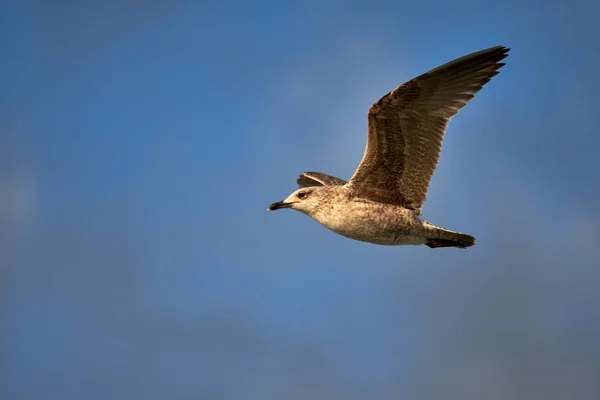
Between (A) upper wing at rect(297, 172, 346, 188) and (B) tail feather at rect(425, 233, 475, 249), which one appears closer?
(B) tail feather at rect(425, 233, 475, 249)

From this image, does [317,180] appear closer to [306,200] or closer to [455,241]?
[306,200]

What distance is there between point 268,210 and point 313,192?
1734 millimetres

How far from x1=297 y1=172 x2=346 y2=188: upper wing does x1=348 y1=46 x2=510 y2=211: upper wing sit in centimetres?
337

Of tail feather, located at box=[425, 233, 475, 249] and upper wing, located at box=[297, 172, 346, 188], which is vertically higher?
upper wing, located at box=[297, 172, 346, 188]

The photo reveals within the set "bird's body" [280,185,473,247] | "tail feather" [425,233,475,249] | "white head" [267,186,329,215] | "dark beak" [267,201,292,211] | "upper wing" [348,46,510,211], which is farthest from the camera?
"dark beak" [267,201,292,211]

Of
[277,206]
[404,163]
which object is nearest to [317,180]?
[277,206]

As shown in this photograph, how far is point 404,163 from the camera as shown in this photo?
1056 inches

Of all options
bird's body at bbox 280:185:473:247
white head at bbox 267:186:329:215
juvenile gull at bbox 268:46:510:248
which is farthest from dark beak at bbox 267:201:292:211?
bird's body at bbox 280:185:473:247

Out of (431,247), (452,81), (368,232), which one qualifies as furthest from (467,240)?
(452,81)

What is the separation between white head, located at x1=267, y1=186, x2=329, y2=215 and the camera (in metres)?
27.7

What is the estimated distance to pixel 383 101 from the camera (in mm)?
25734

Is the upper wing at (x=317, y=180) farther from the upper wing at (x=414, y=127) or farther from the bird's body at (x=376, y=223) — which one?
the upper wing at (x=414, y=127)

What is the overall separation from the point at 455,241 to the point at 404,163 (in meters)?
2.89

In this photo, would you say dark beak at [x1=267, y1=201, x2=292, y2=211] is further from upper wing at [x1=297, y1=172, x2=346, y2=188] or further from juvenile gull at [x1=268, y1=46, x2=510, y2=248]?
upper wing at [x1=297, y1=172, x2=346, y2=188]
